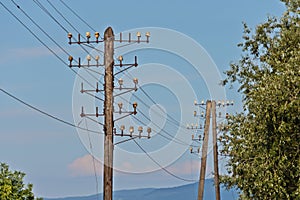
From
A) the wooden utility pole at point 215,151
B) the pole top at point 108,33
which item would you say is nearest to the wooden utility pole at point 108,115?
the pole top at point 108,33

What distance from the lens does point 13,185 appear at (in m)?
29.2

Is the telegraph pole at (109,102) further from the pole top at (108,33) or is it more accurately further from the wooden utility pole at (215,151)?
the wooden utility pole at (215,151)

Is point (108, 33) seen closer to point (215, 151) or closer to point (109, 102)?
point (109, 102)

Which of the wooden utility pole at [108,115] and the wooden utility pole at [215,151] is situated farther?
the wooden utility pole at [215,151]

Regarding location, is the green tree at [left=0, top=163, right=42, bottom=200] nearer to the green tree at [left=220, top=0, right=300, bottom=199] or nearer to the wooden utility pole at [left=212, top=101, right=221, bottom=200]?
the green tree at [left=220, top=0, right=300, bottom=199]

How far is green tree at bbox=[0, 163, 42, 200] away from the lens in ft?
93.2

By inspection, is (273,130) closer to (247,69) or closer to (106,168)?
(106,168)

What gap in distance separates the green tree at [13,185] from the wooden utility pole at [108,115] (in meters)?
5.49

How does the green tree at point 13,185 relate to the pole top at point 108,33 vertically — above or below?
below

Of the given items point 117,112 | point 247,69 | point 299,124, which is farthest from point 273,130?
point 247,69

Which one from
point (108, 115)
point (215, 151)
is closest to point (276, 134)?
point (108, 115)

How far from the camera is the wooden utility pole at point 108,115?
24547 mm

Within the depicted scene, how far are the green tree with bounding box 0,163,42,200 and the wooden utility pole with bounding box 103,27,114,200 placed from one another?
216 inches

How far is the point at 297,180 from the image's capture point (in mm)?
25438
